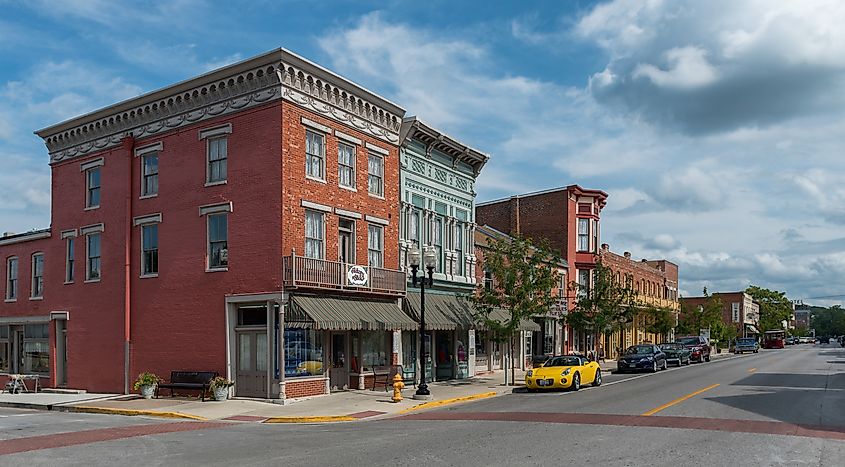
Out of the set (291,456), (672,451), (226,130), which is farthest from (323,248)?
(672,451)

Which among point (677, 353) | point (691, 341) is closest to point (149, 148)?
point (677, 353)

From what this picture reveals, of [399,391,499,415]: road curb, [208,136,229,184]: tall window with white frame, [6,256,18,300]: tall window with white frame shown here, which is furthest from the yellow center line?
[6,256,18,300]: tall window with white frame

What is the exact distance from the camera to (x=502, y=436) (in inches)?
593

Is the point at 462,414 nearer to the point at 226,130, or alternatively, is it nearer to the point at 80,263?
the point at 226,130

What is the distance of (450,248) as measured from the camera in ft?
110

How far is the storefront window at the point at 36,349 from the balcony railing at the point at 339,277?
1472 centimetres

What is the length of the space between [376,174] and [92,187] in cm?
1127

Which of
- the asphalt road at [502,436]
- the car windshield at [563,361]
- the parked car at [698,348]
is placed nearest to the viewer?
the asphalt road at [502,436]

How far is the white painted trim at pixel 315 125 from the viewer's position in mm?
25125

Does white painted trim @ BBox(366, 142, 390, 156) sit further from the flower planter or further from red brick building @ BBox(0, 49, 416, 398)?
the flower planter

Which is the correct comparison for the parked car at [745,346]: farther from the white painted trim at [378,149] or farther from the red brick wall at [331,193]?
the white painted trim at [378,149]

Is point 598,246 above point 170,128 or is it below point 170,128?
below

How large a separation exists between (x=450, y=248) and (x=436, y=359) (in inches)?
189

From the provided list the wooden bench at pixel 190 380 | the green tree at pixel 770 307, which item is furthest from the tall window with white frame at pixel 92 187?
the green tree at pixel 770 307
